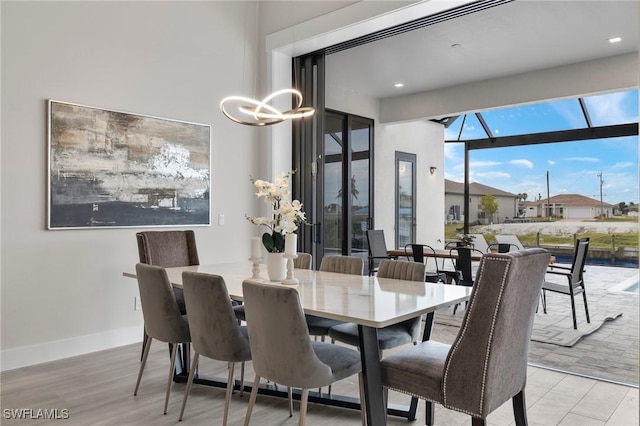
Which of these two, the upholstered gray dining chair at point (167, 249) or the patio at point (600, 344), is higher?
the upholstered gray dining chair at point (167, 249)

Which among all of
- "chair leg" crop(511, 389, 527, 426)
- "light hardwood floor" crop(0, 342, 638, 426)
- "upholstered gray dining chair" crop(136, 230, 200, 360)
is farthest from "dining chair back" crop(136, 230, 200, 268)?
"chair leg" crop(511, 389, 527, 426)

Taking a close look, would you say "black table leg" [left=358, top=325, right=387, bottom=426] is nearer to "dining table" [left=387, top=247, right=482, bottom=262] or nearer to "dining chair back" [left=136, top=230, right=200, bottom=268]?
"dining chair back" [left=136, top=230, right=200, bottom=268]

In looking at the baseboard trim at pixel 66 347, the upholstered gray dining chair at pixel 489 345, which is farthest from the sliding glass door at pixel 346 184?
the upholstered gray dining chair at pixel 489 345

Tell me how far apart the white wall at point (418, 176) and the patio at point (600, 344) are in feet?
8.30

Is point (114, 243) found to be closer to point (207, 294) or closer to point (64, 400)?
point (64, 400)

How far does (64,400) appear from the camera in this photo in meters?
2.96

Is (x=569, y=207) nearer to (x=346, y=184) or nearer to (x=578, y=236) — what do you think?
(x=578, y=236)

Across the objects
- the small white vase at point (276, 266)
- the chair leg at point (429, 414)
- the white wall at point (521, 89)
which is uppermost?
the white wall at point (521, 89)

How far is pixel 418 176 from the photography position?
28.9 ft

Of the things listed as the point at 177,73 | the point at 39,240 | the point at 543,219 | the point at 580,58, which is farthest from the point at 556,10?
the point at 543,219

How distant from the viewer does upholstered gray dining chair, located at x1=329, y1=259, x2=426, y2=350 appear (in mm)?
2762

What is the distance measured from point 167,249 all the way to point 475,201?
7340 mm

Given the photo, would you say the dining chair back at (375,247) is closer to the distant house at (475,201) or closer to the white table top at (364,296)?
the white table top at (364,296)

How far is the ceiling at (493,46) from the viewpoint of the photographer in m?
4.54
